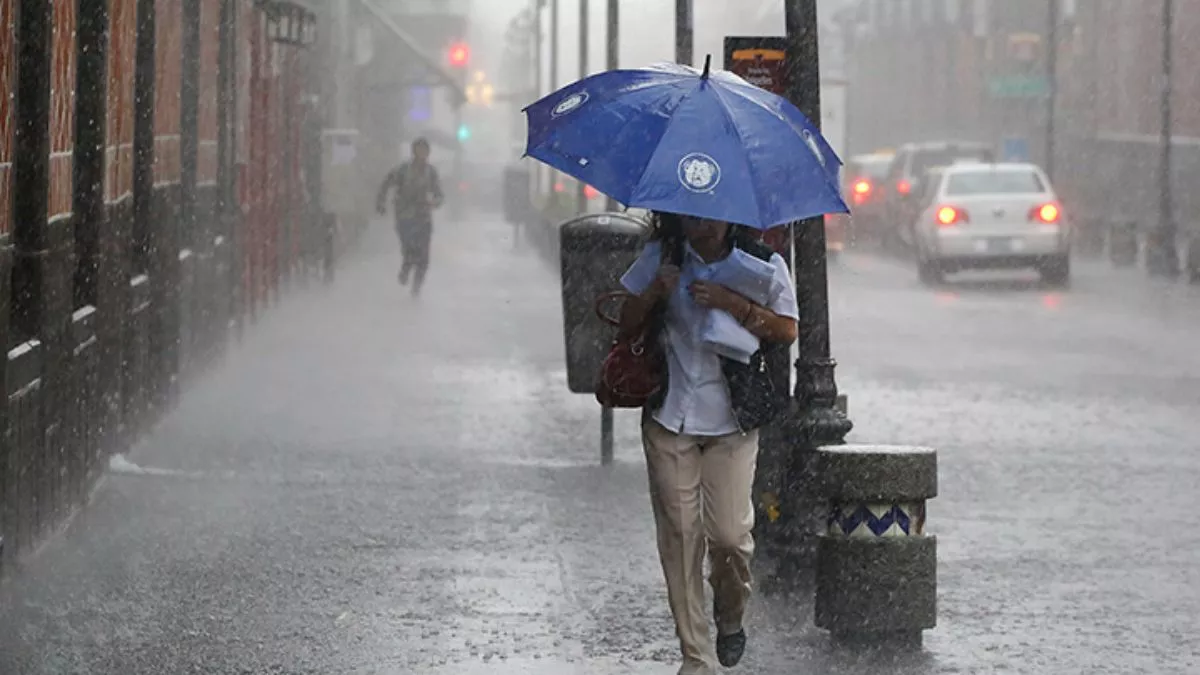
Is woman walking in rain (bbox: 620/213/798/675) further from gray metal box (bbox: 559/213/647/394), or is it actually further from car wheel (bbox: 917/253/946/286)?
car wheel (bbox: 917/253/946/286)

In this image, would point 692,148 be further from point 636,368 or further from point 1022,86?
point 1022,86

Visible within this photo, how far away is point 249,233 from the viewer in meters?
23.6

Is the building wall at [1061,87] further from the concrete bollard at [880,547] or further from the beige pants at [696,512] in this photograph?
the beige pants at [696,512]

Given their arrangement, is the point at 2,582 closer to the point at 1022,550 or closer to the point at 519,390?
the point at 1022,550

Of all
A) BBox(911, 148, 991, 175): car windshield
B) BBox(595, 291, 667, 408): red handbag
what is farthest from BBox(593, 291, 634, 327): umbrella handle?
BBox(911, 148, 991, 175): car windshield

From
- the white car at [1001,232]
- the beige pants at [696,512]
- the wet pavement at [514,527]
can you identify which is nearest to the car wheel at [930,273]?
the white car at [1001,232]

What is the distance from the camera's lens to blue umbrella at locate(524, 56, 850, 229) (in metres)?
6.83

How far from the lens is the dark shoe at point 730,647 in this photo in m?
7.60

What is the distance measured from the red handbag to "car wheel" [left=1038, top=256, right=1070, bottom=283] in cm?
2575

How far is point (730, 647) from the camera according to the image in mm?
7605

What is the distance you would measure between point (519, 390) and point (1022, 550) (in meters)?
7.91

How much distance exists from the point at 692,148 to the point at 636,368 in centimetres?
71

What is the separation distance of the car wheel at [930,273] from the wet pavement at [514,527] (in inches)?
440

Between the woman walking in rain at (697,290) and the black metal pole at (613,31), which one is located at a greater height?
the black metal pole at (613,31)
